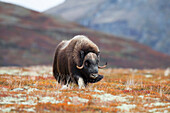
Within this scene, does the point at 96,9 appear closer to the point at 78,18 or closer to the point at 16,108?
the point at 78,18

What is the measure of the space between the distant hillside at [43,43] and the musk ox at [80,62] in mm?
58522

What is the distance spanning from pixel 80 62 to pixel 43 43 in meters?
73.1

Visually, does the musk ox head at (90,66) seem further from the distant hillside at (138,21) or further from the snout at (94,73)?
the distant hillside at (138,21)

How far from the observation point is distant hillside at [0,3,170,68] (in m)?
75.1

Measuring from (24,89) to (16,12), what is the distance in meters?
84.6

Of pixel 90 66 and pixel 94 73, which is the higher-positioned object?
pixel 90 66

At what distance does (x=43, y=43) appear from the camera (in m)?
83.3

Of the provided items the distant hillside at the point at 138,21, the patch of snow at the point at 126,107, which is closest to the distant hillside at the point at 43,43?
the distant hillside at the point at 138,21

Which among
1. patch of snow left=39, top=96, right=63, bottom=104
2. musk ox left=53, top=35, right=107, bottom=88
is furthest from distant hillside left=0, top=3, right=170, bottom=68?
patch of snow left=39, top=96, right=63, bottom=104

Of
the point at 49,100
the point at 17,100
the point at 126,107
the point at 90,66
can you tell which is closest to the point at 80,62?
the point at 90,66

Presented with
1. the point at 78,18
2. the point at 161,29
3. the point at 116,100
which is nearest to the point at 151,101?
the point at 116,100

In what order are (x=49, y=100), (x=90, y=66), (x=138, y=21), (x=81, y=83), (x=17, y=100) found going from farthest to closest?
(x=138, y=21) → (x=81, y=83) → (x=90, y=66) → (x=49, y=100) → (x=17, y=100)

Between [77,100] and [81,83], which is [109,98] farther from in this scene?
[81,83]

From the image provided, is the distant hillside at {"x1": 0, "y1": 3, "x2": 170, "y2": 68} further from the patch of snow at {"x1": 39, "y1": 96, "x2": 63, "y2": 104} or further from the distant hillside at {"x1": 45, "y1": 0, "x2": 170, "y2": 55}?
the patch of snow at {"x1": 39, "y1": 96, "x2": 63, "y2": 104}
